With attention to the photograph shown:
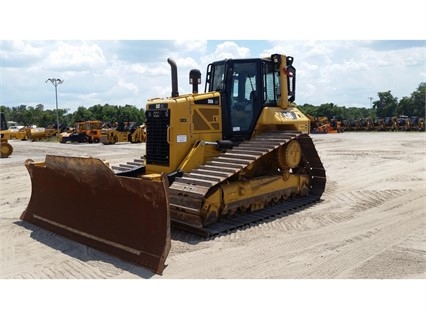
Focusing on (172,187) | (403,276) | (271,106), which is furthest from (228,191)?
(403,276)

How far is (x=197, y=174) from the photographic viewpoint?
271 inches

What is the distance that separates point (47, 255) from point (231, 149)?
3.64 m

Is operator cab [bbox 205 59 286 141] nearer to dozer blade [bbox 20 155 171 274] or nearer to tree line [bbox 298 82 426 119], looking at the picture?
dozer blade [bbox 20 155 171 274]

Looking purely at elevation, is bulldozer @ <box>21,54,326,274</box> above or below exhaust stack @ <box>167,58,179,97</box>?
below

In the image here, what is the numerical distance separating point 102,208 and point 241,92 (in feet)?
12.2

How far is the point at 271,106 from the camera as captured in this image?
8.65 m

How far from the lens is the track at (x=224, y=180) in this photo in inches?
253

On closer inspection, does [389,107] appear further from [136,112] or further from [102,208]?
[102,208]

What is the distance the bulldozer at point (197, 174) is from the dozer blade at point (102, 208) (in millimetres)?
15

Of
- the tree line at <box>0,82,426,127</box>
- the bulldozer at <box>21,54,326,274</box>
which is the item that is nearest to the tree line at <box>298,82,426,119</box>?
the tree line at <box>0,82,426,127</box>

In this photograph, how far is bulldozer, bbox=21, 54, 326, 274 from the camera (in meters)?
5.68

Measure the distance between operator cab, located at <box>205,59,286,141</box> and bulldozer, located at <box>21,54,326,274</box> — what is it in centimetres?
2

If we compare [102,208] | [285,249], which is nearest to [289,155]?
[285,249]

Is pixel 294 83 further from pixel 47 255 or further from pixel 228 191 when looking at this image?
pixel 47 255
